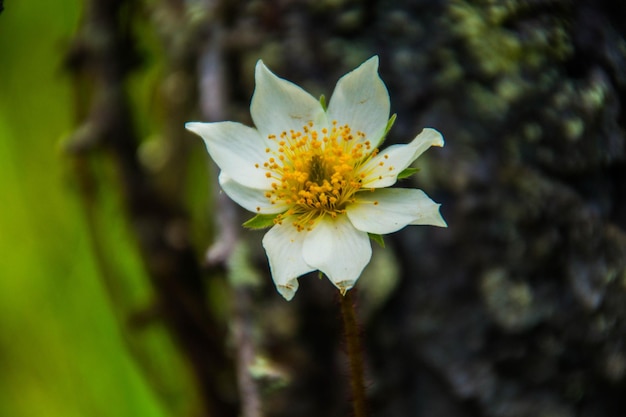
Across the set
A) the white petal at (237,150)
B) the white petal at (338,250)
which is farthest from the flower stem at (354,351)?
the white petal at (237,150)

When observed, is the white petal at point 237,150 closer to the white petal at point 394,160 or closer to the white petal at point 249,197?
the white petal at point 249,197

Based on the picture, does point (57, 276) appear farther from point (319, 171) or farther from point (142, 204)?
point (319, 171)

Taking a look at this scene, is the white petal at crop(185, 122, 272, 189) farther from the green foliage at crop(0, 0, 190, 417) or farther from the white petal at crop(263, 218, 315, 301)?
the green foliage at crop(0, 0, 190, 417)

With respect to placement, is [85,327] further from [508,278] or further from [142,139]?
[508,278]

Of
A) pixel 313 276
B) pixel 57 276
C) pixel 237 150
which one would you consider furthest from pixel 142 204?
pixel 237 150

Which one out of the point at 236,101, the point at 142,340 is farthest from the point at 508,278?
the point at 142,340

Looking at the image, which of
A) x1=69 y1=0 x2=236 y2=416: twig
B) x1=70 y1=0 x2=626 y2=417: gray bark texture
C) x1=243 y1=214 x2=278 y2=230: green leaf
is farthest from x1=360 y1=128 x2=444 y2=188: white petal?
x1=69 y1=0 x2=236 y2=416: twig
